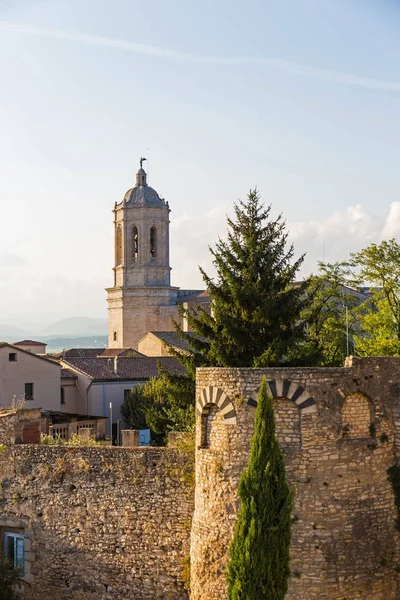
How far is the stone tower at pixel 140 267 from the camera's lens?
114 metres

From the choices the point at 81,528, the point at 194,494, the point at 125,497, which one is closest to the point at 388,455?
the point at 194,494

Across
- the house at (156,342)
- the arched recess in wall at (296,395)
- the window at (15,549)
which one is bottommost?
the window at (15,549)

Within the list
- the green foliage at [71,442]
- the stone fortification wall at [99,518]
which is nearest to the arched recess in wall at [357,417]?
the stone fortification wall at [99,518]

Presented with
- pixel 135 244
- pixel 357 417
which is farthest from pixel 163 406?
pixel 135 244

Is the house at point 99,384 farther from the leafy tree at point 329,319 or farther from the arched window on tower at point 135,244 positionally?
the arched window on tower at point 135,244

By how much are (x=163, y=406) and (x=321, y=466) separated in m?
23.7

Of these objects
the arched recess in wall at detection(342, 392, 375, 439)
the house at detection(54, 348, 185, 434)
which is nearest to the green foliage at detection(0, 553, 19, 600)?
the arched recess in wall at detection(342, 392, 375, 439)

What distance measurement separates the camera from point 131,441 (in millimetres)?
24547

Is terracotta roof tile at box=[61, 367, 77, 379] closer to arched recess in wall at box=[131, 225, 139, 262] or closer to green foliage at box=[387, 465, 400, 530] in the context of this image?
green foliage at box=[387, 465, 400, 530]

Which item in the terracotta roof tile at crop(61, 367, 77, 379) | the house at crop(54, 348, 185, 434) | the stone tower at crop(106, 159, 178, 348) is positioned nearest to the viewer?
the house at crop(54, 348, 185, 434)

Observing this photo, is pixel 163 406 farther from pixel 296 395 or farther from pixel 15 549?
pixel 296 395

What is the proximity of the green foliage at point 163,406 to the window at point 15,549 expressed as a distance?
5.77 meters

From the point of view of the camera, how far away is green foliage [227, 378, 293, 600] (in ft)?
61.6

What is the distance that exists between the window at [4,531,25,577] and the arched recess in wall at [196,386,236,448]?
25.4ft
